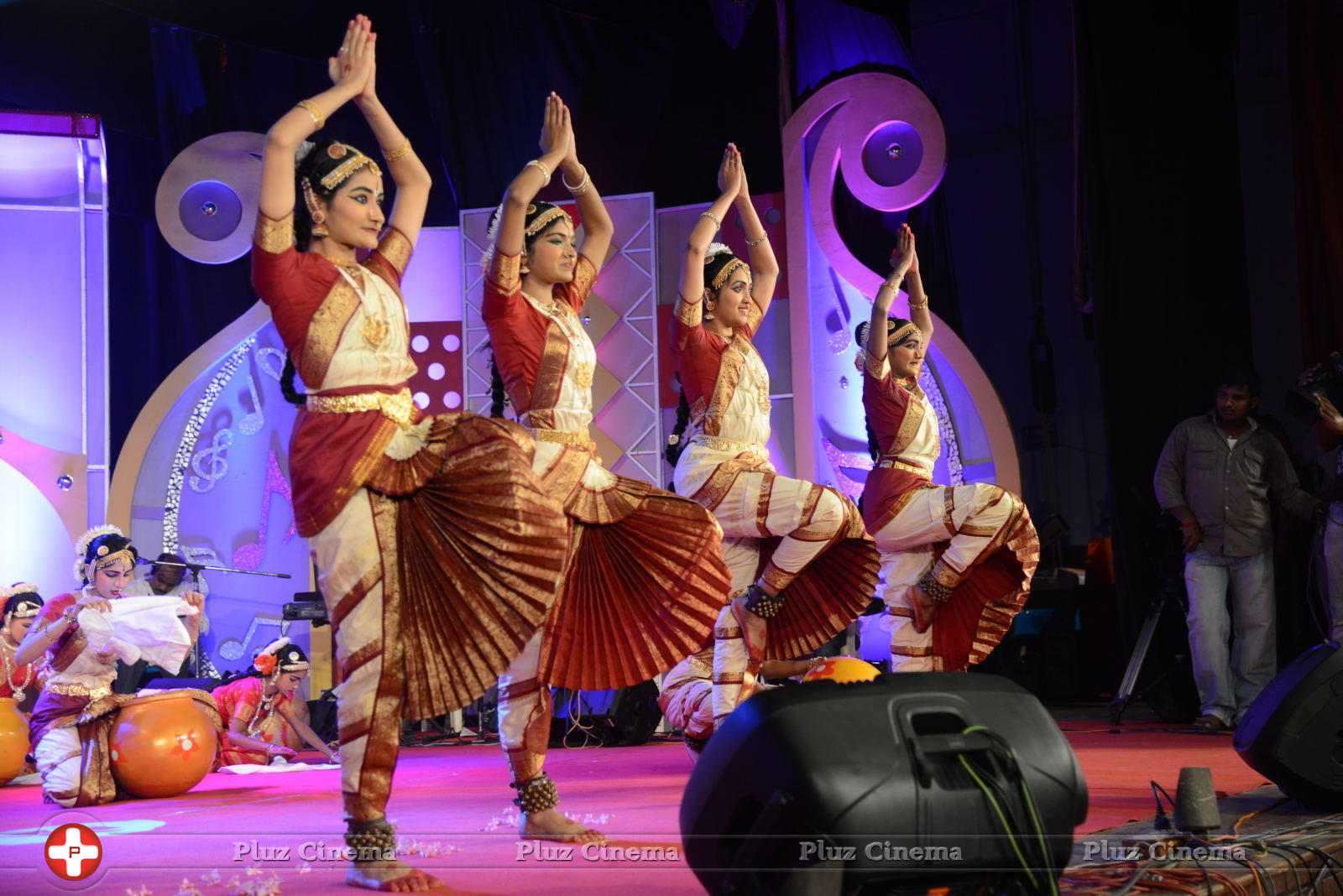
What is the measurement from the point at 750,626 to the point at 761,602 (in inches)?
3.9

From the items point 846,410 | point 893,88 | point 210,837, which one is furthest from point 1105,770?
point 893,88

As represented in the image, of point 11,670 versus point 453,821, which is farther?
point 11,670

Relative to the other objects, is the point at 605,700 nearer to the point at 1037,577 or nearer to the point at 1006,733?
the point at 1037,577

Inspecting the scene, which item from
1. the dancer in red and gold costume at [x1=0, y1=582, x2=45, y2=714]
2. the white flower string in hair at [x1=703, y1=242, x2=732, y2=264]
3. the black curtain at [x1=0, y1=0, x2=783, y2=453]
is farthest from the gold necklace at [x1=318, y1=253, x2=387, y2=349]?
the black curtain at [x1=0, y1=0, x2=783, y2=453]

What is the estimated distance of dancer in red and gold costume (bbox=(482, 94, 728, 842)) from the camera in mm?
3238

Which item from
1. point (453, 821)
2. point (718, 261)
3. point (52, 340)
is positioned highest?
point (52, 340)

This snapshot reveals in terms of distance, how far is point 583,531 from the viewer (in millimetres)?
3299

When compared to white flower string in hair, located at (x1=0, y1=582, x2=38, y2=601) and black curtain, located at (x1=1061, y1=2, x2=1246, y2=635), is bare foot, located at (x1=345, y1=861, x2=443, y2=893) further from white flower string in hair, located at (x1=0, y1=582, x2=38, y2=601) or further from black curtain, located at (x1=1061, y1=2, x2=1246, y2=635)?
black curtain, located at (x1=1061, y1=2, x2=1246, y2=635)

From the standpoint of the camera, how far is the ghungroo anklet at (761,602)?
14.1 feet

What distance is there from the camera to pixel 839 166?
302 inches

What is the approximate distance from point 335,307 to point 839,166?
216 inches

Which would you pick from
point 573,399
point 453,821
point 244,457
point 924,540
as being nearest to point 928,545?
point 924,540

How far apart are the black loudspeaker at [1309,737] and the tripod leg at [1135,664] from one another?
3095 millimetres

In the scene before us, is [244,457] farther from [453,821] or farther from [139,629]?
[453,821]
